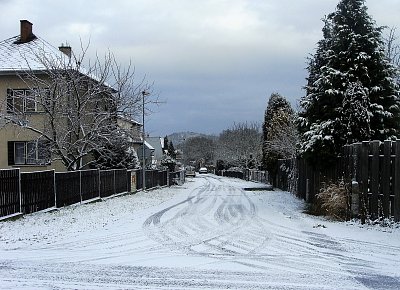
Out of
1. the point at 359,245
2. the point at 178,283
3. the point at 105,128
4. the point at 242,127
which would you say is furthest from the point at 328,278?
the point at 242,127

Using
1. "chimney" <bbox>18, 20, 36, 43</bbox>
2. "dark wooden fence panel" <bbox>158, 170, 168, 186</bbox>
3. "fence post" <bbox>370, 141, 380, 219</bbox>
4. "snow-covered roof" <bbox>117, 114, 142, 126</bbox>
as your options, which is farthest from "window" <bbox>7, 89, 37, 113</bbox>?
"fence post" <bbox>370, 141, 380, 219</bbox>

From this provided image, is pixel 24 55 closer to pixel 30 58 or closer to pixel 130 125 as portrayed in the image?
pixel 30 58

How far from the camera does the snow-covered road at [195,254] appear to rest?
23.9 feet

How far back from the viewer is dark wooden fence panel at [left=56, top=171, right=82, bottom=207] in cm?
1862

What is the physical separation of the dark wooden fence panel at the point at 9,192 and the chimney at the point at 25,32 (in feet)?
61.7

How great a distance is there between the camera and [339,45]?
17.2 metres

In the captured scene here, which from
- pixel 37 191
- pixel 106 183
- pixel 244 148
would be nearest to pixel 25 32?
pixel 106 183

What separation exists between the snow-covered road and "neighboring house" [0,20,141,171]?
9.48 meters

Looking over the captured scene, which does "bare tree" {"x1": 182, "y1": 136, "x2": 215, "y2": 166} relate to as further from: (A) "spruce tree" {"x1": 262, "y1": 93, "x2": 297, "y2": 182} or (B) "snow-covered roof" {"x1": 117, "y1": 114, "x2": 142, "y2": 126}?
(B) "snow-covered roof" {"x1": 117, "y1": 114, "x2": 142, "y2": 126}

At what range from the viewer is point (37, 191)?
16.6 meters

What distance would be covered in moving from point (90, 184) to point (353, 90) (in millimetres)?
12798

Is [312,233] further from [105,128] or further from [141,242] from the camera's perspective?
[105,128]

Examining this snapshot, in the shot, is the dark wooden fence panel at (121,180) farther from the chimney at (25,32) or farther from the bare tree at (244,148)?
the bare tree at (244,148)

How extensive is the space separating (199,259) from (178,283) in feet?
5.73
